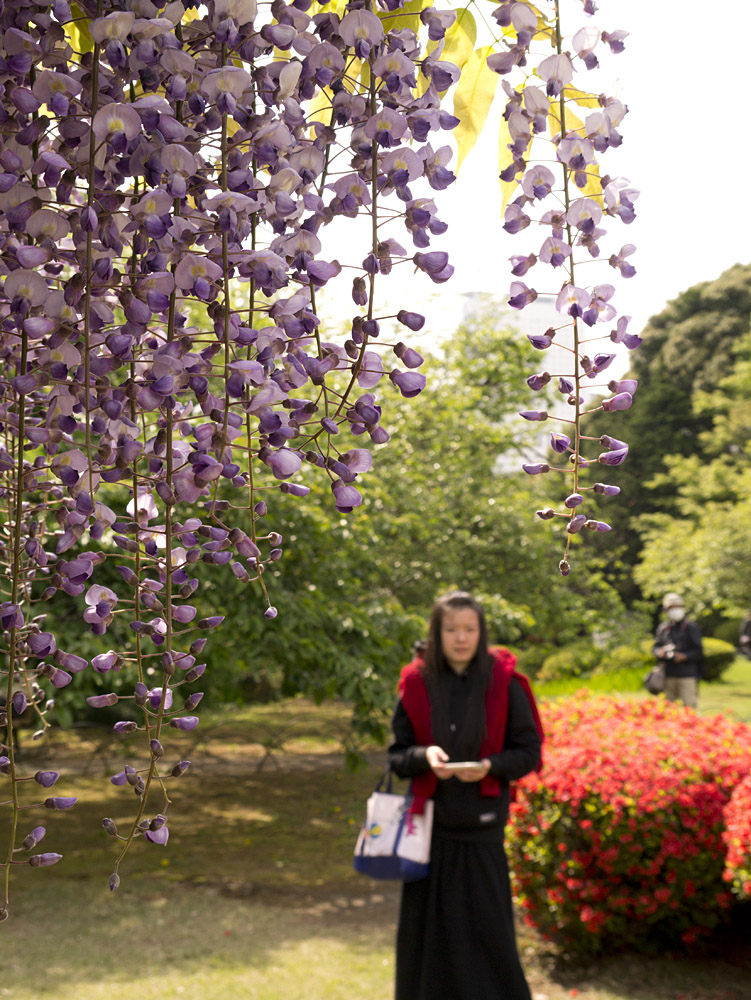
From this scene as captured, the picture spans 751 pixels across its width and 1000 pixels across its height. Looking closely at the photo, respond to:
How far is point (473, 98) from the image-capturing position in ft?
3.67

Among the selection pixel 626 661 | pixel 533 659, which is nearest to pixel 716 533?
pixel 626 661

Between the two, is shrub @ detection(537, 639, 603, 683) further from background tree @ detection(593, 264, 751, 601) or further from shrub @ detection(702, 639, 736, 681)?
background tree @ detection(593, 264, 751, 601)

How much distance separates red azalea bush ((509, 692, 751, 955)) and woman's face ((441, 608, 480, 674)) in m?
1.45

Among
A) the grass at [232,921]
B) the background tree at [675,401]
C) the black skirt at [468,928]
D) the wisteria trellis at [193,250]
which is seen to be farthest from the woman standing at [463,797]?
the background tree at [675,401]

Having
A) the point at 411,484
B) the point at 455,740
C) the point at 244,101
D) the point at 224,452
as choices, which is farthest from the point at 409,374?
the point at 411,484

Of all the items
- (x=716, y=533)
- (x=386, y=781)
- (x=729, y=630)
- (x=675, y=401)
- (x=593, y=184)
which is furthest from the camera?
(x=675, y=401)

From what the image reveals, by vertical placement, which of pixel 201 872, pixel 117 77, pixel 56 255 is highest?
pixel 117 77

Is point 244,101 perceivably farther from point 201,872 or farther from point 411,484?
point 411,484

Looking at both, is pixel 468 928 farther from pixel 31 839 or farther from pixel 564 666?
pixel 564 666

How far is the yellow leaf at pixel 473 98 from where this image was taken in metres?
1.11

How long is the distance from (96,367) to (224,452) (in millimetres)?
127

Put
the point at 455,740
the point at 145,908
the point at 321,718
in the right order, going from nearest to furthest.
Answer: the point at 455,740, the point at 145,908, the point at 321,718

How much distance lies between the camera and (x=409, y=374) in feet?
2.48

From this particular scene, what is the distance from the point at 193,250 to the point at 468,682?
331 cm
